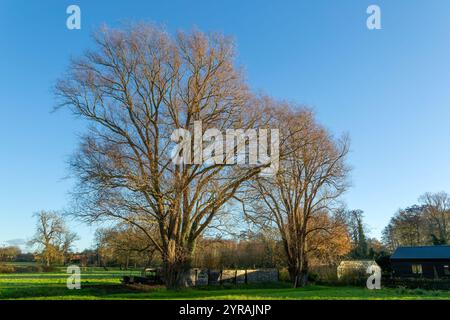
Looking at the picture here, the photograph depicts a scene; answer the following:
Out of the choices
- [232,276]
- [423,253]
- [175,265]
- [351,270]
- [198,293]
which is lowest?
[232,276]

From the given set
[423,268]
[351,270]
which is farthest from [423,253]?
[351,270]

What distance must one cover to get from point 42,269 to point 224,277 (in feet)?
80.6

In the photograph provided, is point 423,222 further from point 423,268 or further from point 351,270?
point 351,270

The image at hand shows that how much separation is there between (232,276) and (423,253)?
20847 millimetres

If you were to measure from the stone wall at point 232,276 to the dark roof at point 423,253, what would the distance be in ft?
46.6

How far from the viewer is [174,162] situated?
66.6 feet

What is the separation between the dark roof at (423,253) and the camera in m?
37.8

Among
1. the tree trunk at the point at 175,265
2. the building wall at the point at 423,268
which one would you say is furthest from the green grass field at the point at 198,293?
the building wall at the point at 423,268

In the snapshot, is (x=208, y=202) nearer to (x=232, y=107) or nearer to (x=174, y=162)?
(x=174, y=162)

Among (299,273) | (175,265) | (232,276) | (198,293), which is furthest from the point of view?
(232,276)

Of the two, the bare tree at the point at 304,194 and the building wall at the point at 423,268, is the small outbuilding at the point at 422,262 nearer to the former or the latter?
the building wall at the point at 423,268

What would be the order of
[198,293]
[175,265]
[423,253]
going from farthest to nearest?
[423,253] < [175,265] < [198,293]

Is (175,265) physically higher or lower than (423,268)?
higher

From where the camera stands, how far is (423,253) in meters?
39.6
